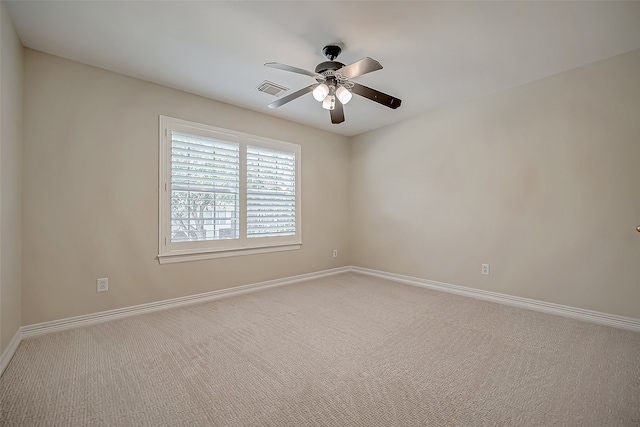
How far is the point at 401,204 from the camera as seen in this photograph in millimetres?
4402

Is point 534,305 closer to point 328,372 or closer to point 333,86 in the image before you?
point 328,372

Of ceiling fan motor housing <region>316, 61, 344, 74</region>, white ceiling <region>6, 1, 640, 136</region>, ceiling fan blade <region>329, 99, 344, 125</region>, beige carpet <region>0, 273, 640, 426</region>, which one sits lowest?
beige carpet <region>0, 273, 640, 426</region>

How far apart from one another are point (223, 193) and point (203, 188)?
0.84 feet

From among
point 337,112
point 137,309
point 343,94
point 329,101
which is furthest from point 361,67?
point 137,309

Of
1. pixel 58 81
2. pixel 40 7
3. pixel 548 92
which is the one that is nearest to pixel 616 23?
pixel 548 92

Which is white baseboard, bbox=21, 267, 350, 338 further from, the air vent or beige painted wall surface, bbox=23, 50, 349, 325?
the air vent

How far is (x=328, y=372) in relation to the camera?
1869 millimetres

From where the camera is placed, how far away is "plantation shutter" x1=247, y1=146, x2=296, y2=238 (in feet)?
12.8

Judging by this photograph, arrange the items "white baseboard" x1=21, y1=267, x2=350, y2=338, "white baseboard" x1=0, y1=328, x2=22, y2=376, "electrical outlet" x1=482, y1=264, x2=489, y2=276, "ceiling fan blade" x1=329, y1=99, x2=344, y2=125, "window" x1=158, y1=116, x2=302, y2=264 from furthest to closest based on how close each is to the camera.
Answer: "electrical outlet" x1=482, y1=264, x2=489, y2=276, "window" x1=158, y1=116, x2=302, y2=264, "ceiling fan blade" x1=329, y1=99, x2=344, y2=125, "white baseboard" x1=21, y1=267, x2=350, y2=338, "white baseboard" x1=0, y1=328, x2=22, y2=376

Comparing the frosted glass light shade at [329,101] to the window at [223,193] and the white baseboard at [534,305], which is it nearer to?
the window at [223,193]

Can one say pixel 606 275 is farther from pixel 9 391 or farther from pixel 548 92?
pixel 9 391

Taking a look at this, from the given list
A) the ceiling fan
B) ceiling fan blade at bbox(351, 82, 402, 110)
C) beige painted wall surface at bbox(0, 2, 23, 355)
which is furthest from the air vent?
beige painted wall surface at bbox(0, 2, 23, 355)

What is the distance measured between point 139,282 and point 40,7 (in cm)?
240

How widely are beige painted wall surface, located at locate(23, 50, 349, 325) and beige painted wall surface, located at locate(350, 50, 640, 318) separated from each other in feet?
9.10
